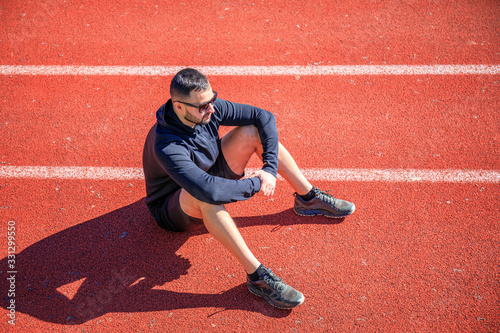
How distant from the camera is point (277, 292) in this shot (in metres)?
3.29

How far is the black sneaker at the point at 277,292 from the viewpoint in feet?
10.8

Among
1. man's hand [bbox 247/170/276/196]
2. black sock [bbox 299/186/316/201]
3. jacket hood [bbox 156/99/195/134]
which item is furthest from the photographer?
black sock [bbox 299/186/316/201]

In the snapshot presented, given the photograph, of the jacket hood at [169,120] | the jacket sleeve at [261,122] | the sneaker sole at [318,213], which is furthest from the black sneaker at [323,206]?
the jacket hood at [169,120]

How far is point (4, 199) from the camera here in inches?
161

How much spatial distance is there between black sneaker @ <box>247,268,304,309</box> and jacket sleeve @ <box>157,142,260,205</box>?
80cm

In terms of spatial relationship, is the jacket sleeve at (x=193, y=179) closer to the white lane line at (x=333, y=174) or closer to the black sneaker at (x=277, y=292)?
the black sneaker at (x=277, y=292)

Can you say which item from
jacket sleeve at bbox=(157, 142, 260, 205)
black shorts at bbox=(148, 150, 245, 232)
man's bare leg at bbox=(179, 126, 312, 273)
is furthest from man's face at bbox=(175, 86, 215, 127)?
black shorts at bbox=(148, 150, 245, 232)

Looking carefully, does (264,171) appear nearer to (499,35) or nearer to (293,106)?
(293,106)

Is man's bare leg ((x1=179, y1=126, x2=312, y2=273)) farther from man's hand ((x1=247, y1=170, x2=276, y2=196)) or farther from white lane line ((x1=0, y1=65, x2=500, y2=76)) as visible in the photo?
white lane line ((x1=0, y1=65, x2=500, y2=76))

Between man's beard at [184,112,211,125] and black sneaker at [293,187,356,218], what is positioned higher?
man's beard at [184,112,211,125]

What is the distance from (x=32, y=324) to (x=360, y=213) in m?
3.17

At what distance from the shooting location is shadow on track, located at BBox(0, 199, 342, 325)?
340 centimetres

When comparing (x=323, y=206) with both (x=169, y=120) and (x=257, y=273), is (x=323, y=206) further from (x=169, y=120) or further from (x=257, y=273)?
(x=169, y=120)

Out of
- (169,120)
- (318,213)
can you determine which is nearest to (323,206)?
(318,213)
